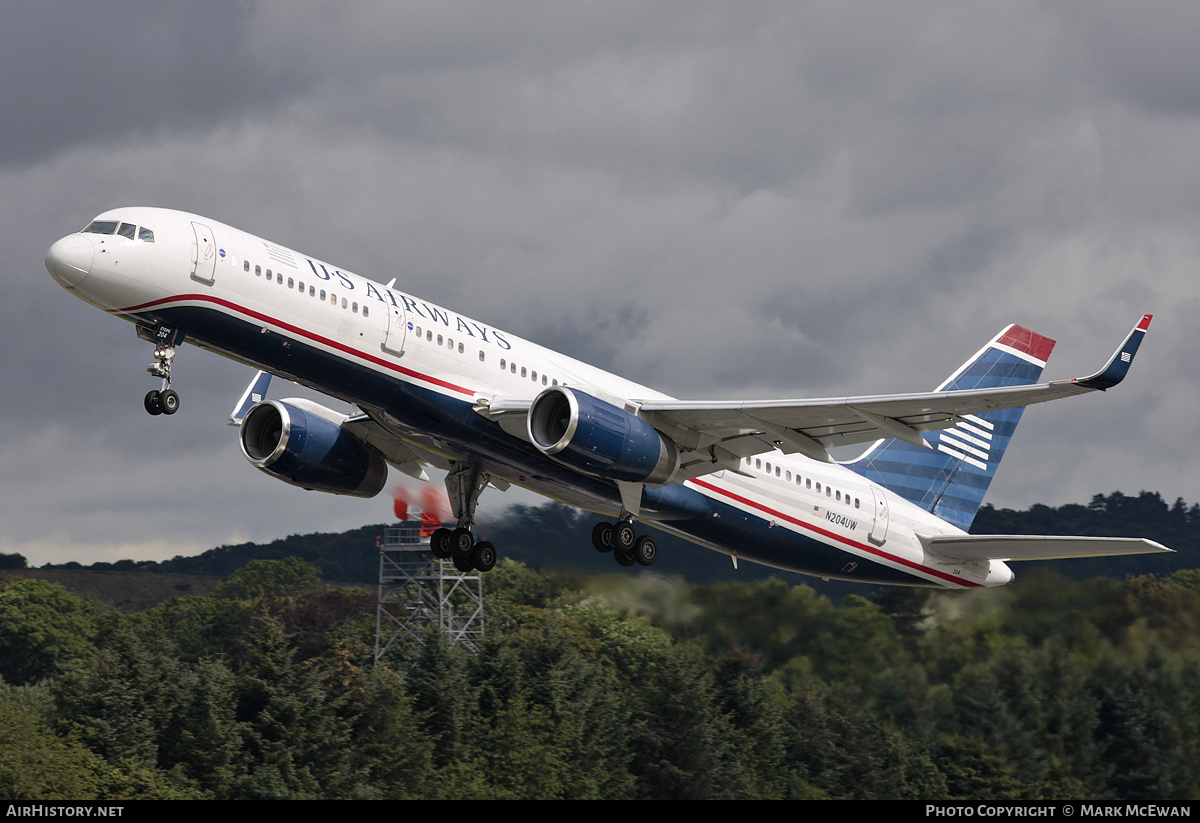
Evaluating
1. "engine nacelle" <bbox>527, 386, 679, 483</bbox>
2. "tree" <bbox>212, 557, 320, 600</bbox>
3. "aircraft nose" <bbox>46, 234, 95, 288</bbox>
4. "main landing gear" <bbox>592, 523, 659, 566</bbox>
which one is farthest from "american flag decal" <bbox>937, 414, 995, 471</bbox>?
"tree" <bbox>212, 557, 320, 600</bbox>

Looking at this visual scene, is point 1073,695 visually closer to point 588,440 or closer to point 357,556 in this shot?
point 588,440

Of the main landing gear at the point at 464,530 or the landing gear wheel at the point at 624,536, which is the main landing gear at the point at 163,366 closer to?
the main landing gear at the point at 464,530

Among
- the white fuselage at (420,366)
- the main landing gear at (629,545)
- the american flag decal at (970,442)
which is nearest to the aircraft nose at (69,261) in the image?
the white fuselage at (420,366)

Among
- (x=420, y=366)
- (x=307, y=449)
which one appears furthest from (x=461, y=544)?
(x=420, y=366)

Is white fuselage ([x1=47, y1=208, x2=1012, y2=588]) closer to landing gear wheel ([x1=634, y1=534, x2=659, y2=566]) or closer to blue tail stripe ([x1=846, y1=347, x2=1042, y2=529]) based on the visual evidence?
landing gear wheel ([x1=634, y1=534, x2=659, y2=566])

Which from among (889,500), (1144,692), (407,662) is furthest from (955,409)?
(407,662)

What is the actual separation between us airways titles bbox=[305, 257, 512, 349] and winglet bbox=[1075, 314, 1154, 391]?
12.0m

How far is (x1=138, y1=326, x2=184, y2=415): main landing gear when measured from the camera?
79.5ft

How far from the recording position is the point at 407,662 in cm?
6234

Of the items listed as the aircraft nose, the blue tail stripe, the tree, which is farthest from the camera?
the tree

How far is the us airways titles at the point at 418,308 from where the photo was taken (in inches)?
1011

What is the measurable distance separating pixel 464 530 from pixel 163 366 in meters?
8.87

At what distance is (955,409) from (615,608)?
14364mm

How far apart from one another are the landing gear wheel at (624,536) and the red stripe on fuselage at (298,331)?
547 cm
